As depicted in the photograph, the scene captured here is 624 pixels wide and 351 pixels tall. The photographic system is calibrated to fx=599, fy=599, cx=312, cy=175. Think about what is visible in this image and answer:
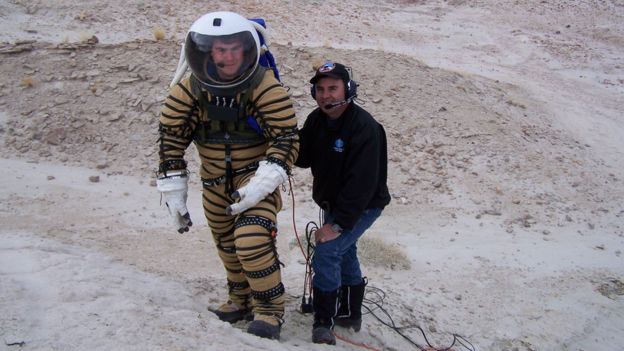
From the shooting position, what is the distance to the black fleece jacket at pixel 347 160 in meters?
3.72

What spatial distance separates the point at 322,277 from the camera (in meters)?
4.02

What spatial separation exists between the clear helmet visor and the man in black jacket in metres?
0.48

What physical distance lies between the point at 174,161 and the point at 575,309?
4.55 m

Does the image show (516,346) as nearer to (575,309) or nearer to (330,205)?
(575,309)

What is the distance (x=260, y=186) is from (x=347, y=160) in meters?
0.62

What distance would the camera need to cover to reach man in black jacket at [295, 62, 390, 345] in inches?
147

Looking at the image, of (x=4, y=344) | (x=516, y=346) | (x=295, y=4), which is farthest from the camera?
(x=295, y=4)

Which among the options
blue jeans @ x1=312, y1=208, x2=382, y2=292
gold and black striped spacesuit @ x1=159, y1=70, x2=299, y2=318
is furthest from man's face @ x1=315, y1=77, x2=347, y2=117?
blue jeans @ x1=312, y1=208, x2=382, y2=292

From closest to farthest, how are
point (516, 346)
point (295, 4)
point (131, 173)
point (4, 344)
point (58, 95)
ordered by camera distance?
point (4, 344)
point (516, 346)
point (131, 173)
point (58, 95)
point (295, 4)

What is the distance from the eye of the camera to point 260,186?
11.5 ft

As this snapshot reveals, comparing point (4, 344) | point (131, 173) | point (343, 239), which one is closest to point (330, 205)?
point (343, 239)

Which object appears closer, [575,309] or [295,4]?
[575,309]

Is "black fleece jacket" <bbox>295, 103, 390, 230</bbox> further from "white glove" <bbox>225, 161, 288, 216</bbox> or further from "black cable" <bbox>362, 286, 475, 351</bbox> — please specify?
"black cable" <bbox>362, 286, 475, 351</bbox>

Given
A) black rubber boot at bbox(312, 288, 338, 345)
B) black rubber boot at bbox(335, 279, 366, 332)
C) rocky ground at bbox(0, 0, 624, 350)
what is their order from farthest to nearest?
rocky ground at bbox(0, 0, 624, 350) < black rubber boot at bbox(335, 279, 366, 332) < black rubber boot at bbox(312, 288, 338, 345)
